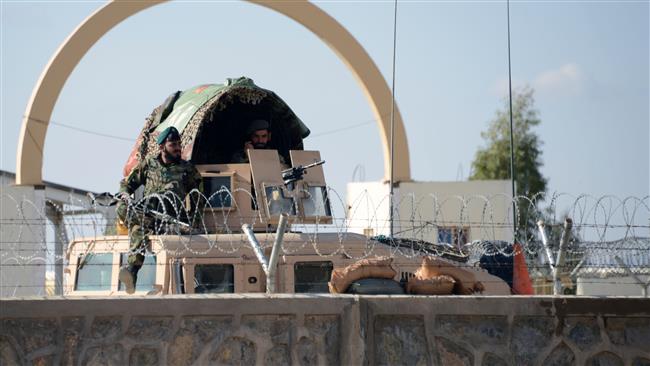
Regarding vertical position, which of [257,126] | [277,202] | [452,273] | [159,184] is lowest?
[452,273]

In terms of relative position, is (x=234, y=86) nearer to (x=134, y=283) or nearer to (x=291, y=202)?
(x=291, y=202)

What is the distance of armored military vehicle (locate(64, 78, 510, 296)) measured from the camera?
34.0ft

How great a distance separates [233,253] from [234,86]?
9.84 feet

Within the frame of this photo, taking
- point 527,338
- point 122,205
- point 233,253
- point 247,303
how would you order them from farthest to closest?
point 122,205, point 233,253, point 527,338, point 247,303

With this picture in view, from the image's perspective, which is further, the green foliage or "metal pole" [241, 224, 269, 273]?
the green foliage

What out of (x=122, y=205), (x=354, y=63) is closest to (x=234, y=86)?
(x=122, y=205)

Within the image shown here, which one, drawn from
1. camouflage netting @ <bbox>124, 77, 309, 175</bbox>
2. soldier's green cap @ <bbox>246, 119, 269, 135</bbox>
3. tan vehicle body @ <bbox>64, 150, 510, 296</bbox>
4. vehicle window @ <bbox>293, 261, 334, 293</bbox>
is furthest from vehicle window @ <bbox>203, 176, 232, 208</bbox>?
vehicle window @ <bbox>293, 261, 334, 293</bbox>

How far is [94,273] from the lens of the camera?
11383 millimetres

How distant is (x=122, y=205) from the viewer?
11.4m

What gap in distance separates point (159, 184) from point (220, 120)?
2.26 meters

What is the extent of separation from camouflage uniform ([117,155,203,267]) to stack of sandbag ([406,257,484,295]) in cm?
A: 237

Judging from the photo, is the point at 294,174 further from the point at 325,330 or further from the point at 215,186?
the point at 325,330

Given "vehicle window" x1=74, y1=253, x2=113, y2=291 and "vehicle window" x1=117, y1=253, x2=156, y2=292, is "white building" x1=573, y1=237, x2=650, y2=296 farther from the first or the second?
"vehicle window" x1=74, y1=253, x2=113, y2=291

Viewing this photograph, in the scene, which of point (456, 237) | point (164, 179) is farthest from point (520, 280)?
point (456, 237)
